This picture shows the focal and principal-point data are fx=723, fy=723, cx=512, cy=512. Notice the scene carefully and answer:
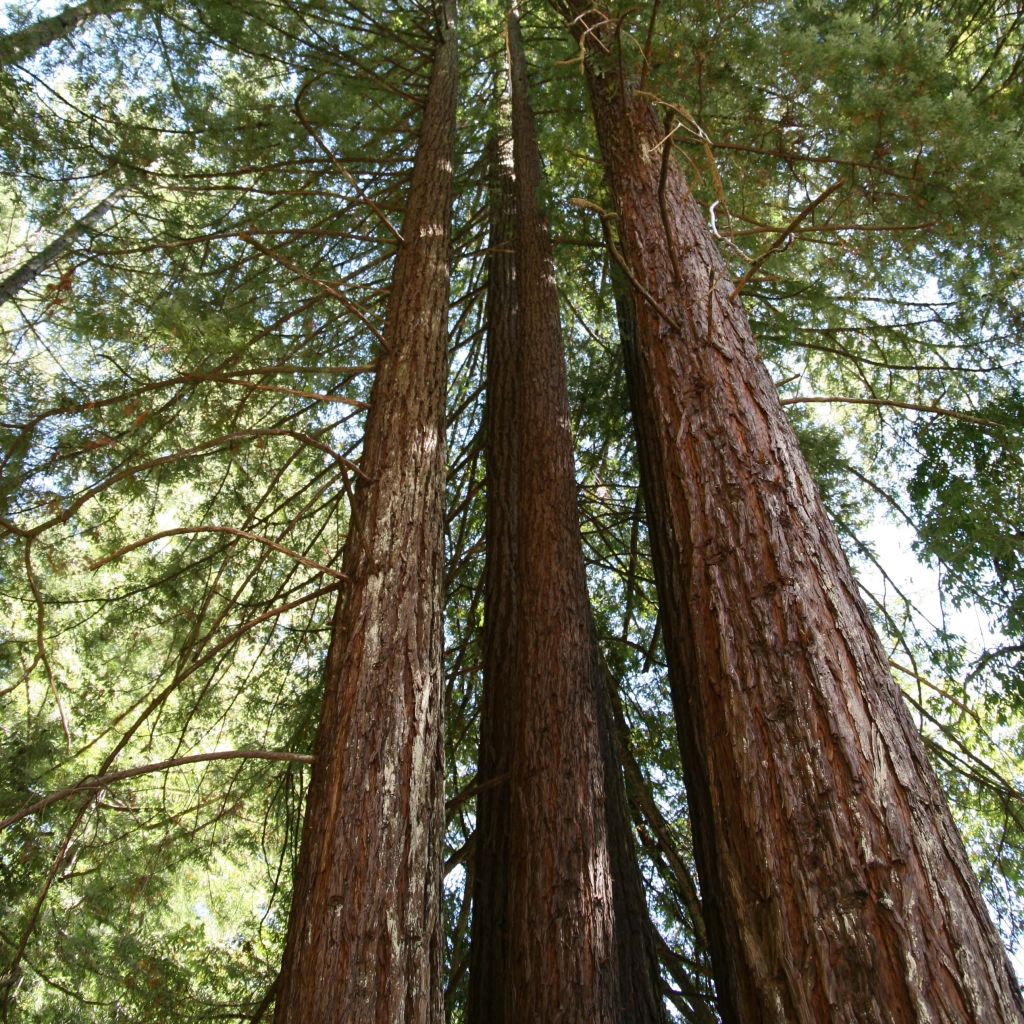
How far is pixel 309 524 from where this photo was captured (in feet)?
17.5

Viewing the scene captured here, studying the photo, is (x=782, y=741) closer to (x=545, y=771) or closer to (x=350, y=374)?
(x=545, y=771)

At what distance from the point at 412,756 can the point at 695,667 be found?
0.85 m

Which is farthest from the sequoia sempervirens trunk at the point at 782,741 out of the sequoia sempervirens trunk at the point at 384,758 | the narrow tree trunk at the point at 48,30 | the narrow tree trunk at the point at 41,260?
the narrow tree trunk at the point at 41,260

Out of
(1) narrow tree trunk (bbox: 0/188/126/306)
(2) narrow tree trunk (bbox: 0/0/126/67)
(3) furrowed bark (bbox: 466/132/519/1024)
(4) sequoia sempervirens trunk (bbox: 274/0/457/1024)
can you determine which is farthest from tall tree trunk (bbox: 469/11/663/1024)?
(1) narrow tree trunk (bbox: 0/188/126/306)

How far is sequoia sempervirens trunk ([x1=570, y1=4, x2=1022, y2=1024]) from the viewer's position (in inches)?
53.5

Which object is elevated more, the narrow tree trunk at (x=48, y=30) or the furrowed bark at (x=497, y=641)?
the narrow tree trunk at (x=48, y=30)

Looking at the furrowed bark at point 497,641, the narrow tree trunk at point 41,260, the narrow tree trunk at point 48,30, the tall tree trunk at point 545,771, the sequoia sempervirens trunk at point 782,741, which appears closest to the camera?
the sequoia sempervirens trunk at point 782,741

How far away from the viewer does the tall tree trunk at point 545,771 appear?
8.23ft

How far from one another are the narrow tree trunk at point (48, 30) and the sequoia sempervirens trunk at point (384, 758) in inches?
135

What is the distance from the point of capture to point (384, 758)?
2.04 m

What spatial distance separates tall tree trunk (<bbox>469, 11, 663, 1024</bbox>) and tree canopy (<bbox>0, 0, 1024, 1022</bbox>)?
0.85 feet

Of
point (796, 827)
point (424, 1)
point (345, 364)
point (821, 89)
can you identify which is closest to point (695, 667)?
point (796, 827)

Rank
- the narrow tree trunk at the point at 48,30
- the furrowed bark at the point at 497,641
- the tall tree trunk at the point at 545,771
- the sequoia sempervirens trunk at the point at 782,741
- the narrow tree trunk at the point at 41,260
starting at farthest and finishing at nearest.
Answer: the narrow tree trunk at the point at 41,260 < the narrow tree trunk at the point at 48,30 < the furrowed bark at the point at 497,641 < the tall tree trunk at the point at 545,771 < the sequoia sempervirens trunk at the point at 782,741

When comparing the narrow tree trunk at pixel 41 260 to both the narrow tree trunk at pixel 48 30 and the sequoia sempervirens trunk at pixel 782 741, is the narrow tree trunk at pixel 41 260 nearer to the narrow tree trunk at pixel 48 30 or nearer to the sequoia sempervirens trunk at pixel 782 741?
the narrow tree trunk at pixel 48 30
